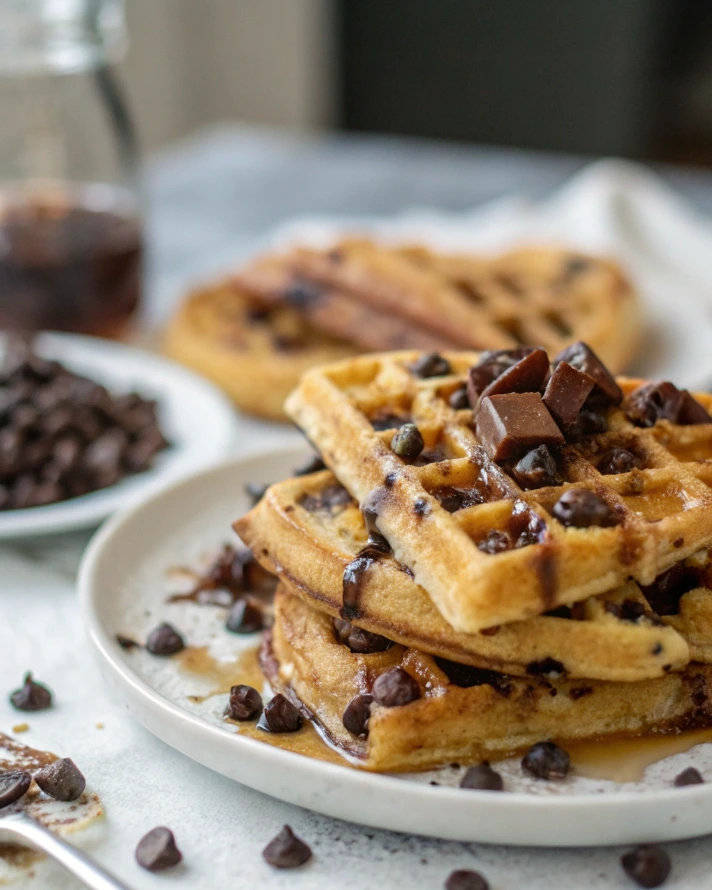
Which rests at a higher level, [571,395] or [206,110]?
[571,395]

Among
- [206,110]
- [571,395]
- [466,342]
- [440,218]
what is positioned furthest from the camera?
[206,110]

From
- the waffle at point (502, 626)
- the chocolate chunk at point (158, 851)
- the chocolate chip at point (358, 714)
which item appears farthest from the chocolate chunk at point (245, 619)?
the chocolate chunk at point (158, 851)

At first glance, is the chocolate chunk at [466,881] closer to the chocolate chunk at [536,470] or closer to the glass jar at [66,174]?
the chocolate chunk at [536,470]

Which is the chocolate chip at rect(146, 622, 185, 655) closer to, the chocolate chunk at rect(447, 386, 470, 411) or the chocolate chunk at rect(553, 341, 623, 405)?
the chocolate chunk at rect(447, 386, 470, 411)

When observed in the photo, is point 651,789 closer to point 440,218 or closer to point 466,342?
point 466,342

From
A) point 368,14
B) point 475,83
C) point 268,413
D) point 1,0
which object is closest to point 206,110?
point 368,14

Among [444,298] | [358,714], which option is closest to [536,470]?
[358,714]
